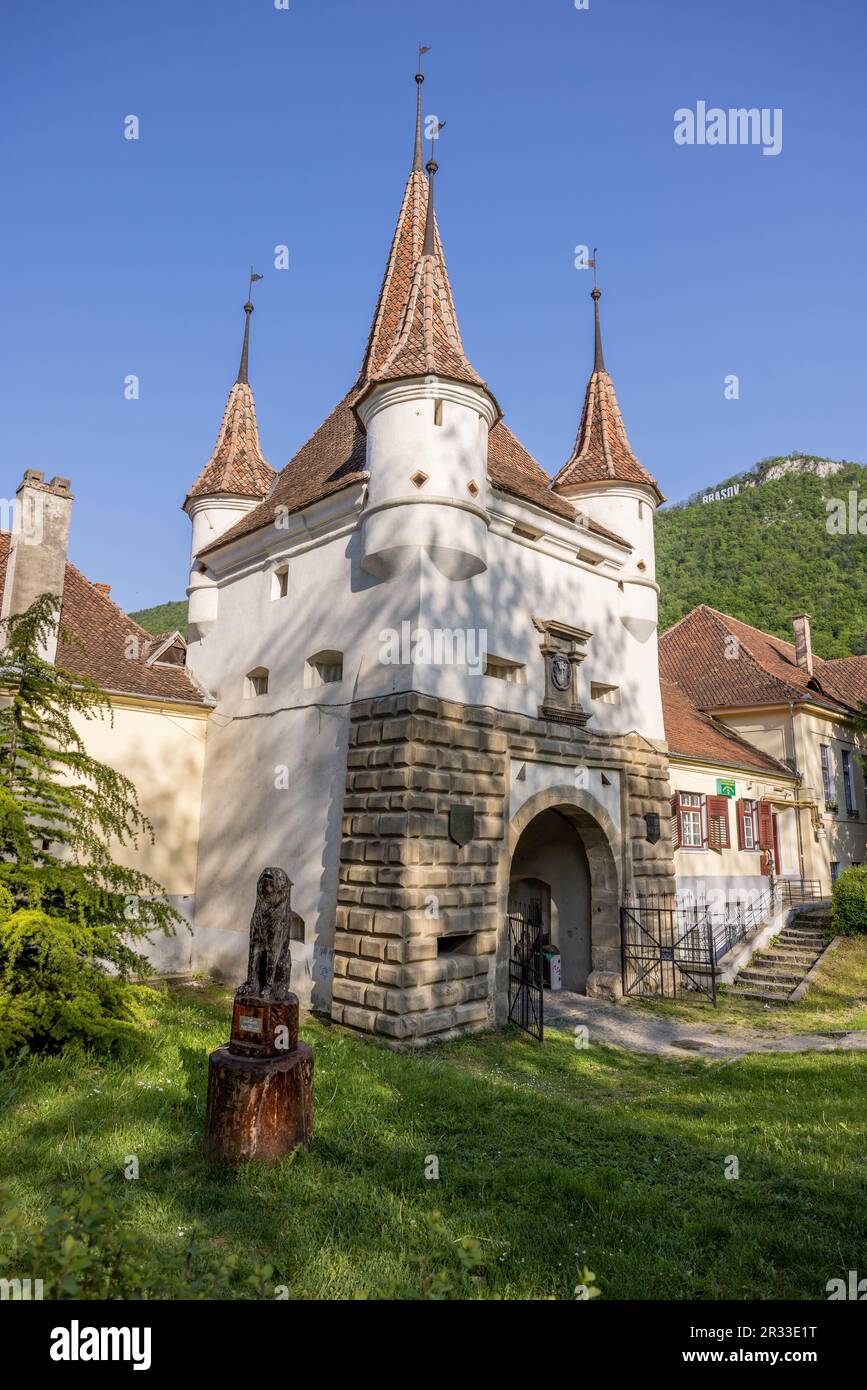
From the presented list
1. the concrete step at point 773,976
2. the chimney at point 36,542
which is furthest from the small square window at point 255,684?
the concrete step at point 773,976

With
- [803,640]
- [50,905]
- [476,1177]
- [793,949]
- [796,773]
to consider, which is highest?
[803,640]

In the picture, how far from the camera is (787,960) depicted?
19578 millimetres

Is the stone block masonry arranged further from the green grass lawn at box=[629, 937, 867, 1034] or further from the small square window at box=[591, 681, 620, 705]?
the green grass lawn at box=[629, 937, 867, 1034]

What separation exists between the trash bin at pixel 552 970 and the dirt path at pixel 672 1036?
4.02 feet

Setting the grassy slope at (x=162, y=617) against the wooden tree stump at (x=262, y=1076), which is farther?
the grassy slope at (x=162, y=617)

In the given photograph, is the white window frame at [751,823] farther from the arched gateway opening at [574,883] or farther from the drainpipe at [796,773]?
the arched gateway opening at [574,883]

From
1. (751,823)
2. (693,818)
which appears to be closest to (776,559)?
(751,823)

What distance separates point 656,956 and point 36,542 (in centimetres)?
1431

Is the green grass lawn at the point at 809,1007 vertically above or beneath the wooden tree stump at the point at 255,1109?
beneath

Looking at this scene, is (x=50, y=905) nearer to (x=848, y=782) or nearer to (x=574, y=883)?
(x=574, y=883)

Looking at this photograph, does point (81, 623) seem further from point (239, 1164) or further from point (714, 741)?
point (714, 741)

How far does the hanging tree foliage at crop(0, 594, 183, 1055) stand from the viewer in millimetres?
7688

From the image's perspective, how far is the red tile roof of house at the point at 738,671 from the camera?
27.4 metres
